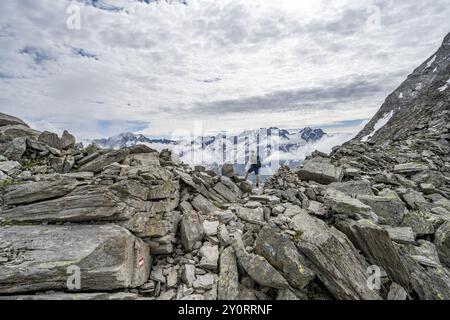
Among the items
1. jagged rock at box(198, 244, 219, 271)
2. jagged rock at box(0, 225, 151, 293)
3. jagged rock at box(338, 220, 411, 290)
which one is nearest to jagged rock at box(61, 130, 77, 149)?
jagged rock at box(0, 225, 151, 293)

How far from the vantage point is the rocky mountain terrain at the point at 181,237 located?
966 centimetres

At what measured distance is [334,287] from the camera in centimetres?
1038

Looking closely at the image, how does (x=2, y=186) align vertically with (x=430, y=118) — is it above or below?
Answer: below

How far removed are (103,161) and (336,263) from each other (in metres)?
14.4

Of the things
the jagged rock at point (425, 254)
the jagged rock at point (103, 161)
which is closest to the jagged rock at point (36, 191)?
the jagged rock at point (103, 161)

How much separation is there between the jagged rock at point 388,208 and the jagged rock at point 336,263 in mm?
4792

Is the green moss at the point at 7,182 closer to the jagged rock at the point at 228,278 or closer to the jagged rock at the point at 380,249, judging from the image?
the jagged rock at the point at 228,278

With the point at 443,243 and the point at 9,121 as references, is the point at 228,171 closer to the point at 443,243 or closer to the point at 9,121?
the point at 443,243

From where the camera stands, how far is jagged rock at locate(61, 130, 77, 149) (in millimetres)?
17766

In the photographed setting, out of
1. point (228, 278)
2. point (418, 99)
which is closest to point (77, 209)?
point (228, 278)

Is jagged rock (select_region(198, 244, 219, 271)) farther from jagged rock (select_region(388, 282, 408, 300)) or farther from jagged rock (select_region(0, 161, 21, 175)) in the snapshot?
jagged rock (select_region(0, 161, 21, 175))
